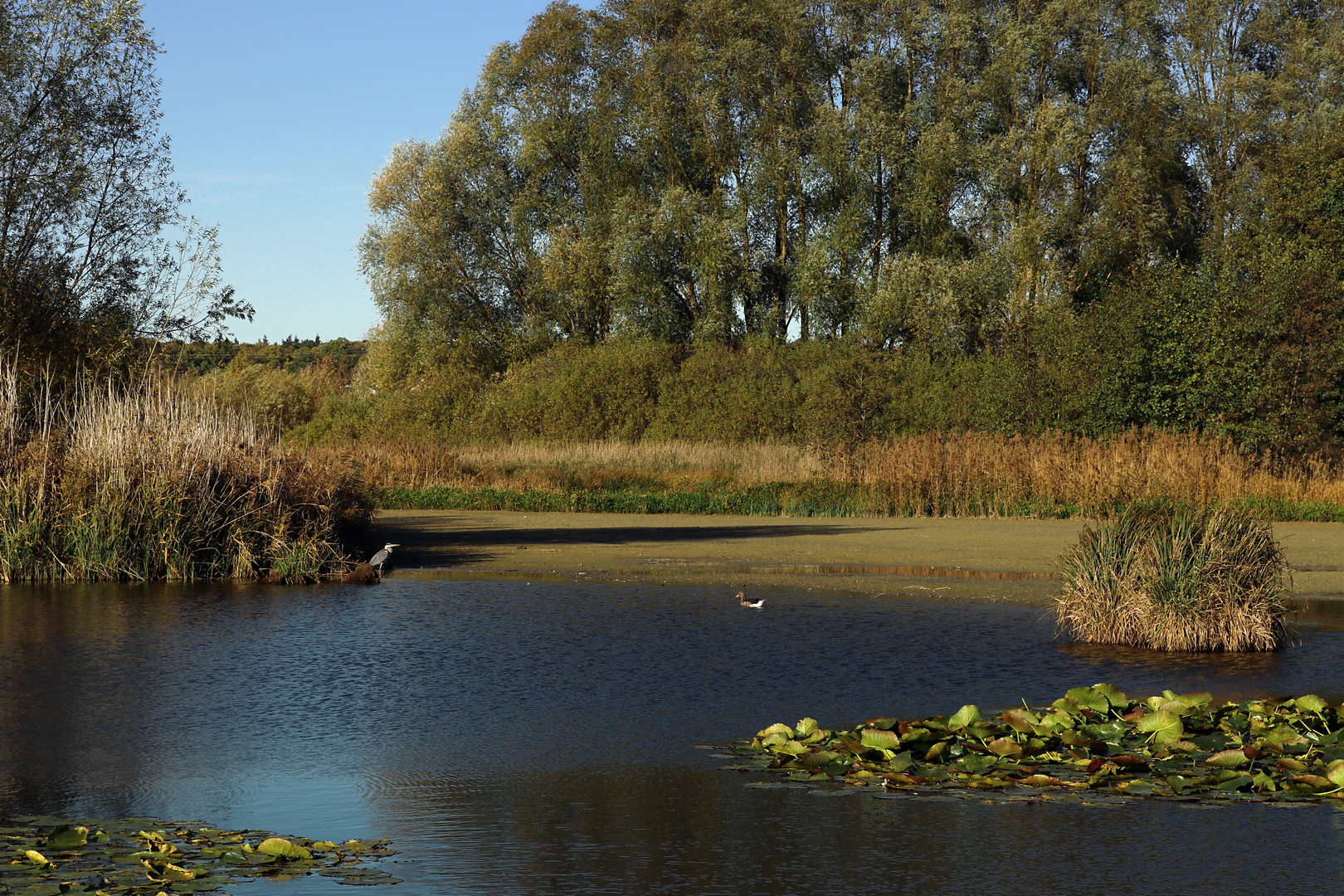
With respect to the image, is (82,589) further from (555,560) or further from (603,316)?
(603,316)

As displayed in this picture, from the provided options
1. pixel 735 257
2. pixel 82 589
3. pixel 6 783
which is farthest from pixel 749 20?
pixel 6 783

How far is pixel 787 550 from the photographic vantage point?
70.7 ft

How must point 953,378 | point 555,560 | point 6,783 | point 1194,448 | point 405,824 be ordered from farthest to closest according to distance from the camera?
point 953,378 → point 1194,448 → point 555,560 → point 6,783 → point 405,824

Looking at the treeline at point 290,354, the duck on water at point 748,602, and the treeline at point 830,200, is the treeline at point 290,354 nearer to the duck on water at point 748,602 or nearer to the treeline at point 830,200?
the treeline at point 830,200

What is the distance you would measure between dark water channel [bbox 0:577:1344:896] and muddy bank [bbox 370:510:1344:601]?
204 centimetres

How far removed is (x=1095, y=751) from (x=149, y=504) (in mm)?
14036

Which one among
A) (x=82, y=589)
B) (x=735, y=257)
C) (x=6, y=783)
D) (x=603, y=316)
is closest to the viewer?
(x=6, y=783)

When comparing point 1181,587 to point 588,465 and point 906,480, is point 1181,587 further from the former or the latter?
point 588,465

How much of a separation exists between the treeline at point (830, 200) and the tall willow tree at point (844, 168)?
118 millimetres

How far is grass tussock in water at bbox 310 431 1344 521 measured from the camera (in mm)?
27266

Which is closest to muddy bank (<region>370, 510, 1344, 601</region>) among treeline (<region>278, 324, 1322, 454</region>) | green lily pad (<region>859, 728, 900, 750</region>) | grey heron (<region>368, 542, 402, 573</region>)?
grey heron (<region>368, 542, 402, 573</region>)

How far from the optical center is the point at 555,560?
1992 centimetres

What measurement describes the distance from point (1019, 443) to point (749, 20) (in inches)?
1064

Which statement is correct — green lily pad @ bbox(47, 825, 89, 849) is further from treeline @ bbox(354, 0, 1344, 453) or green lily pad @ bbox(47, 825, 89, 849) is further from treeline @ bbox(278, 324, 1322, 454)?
treeline @ bbox(354, 0, 1344, 453)
